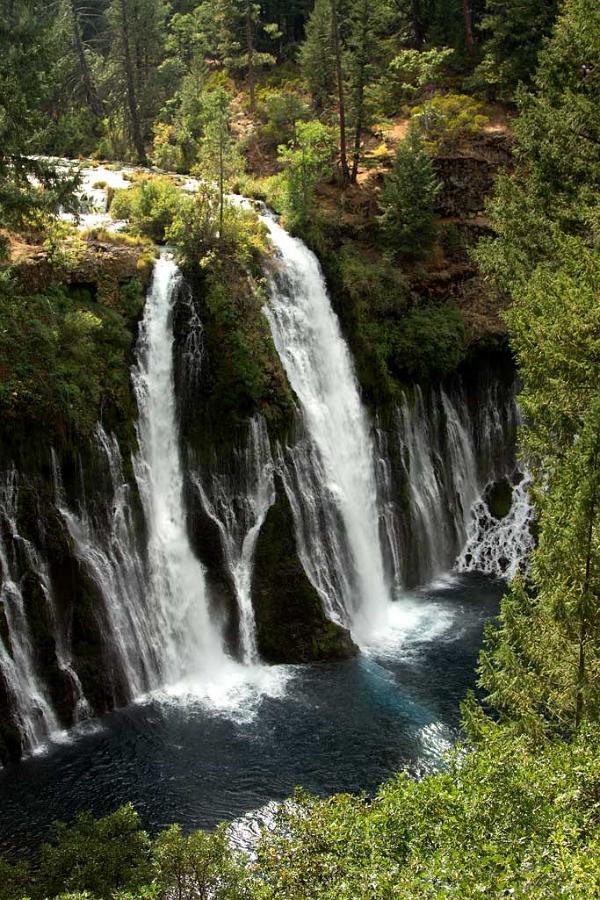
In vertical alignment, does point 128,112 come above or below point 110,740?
above

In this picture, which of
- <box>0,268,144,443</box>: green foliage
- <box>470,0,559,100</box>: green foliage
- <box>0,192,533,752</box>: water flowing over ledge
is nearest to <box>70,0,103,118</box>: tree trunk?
<box>470,0,559,100</box>: green foliage

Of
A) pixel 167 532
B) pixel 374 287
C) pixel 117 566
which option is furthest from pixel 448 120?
pixel 117 566

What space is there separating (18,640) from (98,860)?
7.96m

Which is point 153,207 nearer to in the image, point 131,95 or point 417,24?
point 131,95

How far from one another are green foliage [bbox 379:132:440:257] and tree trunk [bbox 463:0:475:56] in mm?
17426

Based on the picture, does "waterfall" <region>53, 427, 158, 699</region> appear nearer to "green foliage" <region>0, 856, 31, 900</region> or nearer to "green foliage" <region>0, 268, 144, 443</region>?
"green foliage" <region>0, 268, 144, 443</region>

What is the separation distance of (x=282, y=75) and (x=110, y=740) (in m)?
39.7

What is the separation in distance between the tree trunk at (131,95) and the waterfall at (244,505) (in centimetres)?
2227

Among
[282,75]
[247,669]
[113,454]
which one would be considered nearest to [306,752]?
[247,669]

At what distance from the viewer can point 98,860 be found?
10.4 m

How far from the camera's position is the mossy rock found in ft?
68.4

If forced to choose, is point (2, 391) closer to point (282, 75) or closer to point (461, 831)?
point (461, 831)

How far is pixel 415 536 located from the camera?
2602 cm

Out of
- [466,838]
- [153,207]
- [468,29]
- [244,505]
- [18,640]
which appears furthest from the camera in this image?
[468,29]
